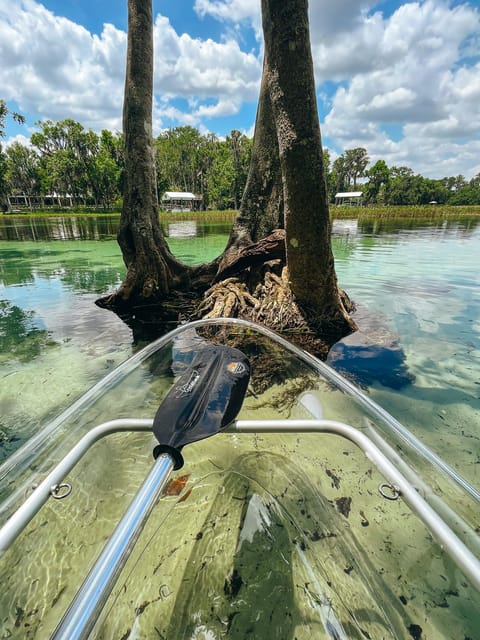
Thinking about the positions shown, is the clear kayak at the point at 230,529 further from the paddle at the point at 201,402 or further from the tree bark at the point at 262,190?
the tree bark at the point at 262,190

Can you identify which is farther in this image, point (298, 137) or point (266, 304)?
point (266, 304)

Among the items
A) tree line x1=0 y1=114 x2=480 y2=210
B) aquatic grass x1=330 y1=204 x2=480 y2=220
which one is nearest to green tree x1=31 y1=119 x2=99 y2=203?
tree line x1=0 y1=114 x2=480 y2=210

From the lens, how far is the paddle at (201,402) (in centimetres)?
152

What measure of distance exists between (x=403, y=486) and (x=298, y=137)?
3492 mm

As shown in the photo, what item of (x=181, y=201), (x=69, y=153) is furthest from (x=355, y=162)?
(x=69, y=153)

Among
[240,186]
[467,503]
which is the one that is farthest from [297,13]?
[240,186]

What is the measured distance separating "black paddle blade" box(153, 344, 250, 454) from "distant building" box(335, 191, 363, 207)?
8548cm

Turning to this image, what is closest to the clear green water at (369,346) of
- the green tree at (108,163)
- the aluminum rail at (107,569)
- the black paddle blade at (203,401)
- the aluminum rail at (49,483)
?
the aluminum rail at (49,483)

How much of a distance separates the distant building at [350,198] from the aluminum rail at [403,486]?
3380 inches

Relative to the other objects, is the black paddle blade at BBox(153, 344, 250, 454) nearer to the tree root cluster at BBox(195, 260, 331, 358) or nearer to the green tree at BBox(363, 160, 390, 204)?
the tree root cluster at BBox(195, 260, 331, 358)

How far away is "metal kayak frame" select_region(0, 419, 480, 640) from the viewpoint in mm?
863

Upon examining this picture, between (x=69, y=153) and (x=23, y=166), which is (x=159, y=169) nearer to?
(x=69, y=153)

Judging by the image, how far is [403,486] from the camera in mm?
1323

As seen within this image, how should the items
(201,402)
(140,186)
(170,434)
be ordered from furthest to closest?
1. (140,186)
2. (201,402)
3. (170,434)
